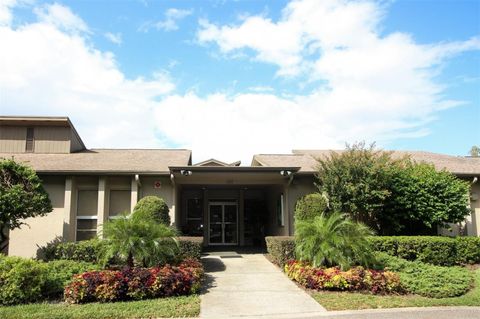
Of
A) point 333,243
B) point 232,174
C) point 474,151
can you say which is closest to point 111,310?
point 333,243

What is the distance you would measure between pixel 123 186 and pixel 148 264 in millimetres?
6248

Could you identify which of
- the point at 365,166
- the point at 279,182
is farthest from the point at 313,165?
the point at 365,166

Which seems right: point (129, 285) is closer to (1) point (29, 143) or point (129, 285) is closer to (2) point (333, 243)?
(2) point (333, 243)

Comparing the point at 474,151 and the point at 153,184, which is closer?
the point at 153,184

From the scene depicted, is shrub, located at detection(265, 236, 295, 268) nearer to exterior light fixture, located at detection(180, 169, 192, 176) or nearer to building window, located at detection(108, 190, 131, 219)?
exterior light fixture, located at detection(180, 169, 192, 176)

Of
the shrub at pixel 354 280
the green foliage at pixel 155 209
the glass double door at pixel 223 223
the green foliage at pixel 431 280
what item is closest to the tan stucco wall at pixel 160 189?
the green foliage at pixel 155 209

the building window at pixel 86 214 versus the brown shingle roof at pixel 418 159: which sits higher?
the brown shingle roof at pixel 418 159

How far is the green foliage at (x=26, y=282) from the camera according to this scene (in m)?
9.12

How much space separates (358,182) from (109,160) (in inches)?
415

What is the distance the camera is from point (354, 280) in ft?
33.7

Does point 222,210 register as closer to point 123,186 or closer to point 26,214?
point 123,186

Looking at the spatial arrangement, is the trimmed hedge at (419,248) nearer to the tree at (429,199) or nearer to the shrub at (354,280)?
the tree at (429,199)

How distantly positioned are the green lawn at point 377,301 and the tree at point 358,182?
5.05m

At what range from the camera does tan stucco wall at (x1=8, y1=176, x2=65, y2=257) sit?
1548 cm
